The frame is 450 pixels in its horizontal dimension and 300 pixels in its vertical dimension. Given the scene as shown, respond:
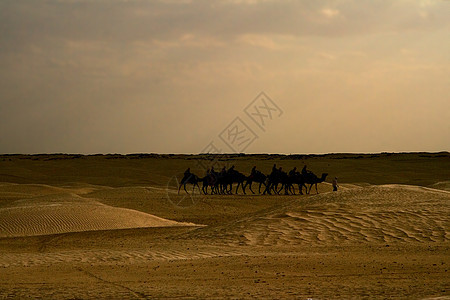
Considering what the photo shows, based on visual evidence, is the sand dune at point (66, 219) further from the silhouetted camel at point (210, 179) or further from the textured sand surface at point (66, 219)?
the silhouetted camel at point (210, 179)

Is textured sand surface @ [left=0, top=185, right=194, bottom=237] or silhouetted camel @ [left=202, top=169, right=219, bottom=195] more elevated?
silhouetted camel @ [left=202, top=169, right=219, bottom=195]

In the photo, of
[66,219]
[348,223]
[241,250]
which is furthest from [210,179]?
[241,250]

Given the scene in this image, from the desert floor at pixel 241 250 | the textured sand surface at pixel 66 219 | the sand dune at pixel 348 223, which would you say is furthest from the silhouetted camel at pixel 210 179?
the sand dune at pixel 348 223

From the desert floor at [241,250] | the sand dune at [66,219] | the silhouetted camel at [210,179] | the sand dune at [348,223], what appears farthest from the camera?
the silhouetted camel at [210,179]

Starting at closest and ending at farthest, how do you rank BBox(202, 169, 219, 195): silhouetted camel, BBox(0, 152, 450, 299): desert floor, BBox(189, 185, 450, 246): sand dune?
1. BBox(0, 152, 450, 299): desert floor
2. BBox(189, 185, 450, 246): sand dune
3. BBox(202, 169, 219, 195): silhouetted camel

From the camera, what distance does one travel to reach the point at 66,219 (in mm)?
21609

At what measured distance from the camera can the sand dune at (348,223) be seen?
1498 cm

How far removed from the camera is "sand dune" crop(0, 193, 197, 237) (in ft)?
67.6

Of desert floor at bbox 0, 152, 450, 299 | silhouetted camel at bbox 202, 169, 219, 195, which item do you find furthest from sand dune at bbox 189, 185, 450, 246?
silhouetted camel at bbox 202, 169, 219, 195

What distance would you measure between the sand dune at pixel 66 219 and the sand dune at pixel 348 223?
5052mm

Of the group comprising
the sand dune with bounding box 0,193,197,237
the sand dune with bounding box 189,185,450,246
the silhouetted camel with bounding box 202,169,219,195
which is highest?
the silhouetted camel with bounding box 202,169,219,195

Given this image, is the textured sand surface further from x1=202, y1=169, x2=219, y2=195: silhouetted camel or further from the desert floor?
x1=202, y1=169, x2=219, y2=195: silhouetted camel

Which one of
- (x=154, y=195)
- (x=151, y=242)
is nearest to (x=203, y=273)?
(x=151, y=242)

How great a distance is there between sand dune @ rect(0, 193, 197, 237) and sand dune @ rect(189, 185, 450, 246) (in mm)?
5052
